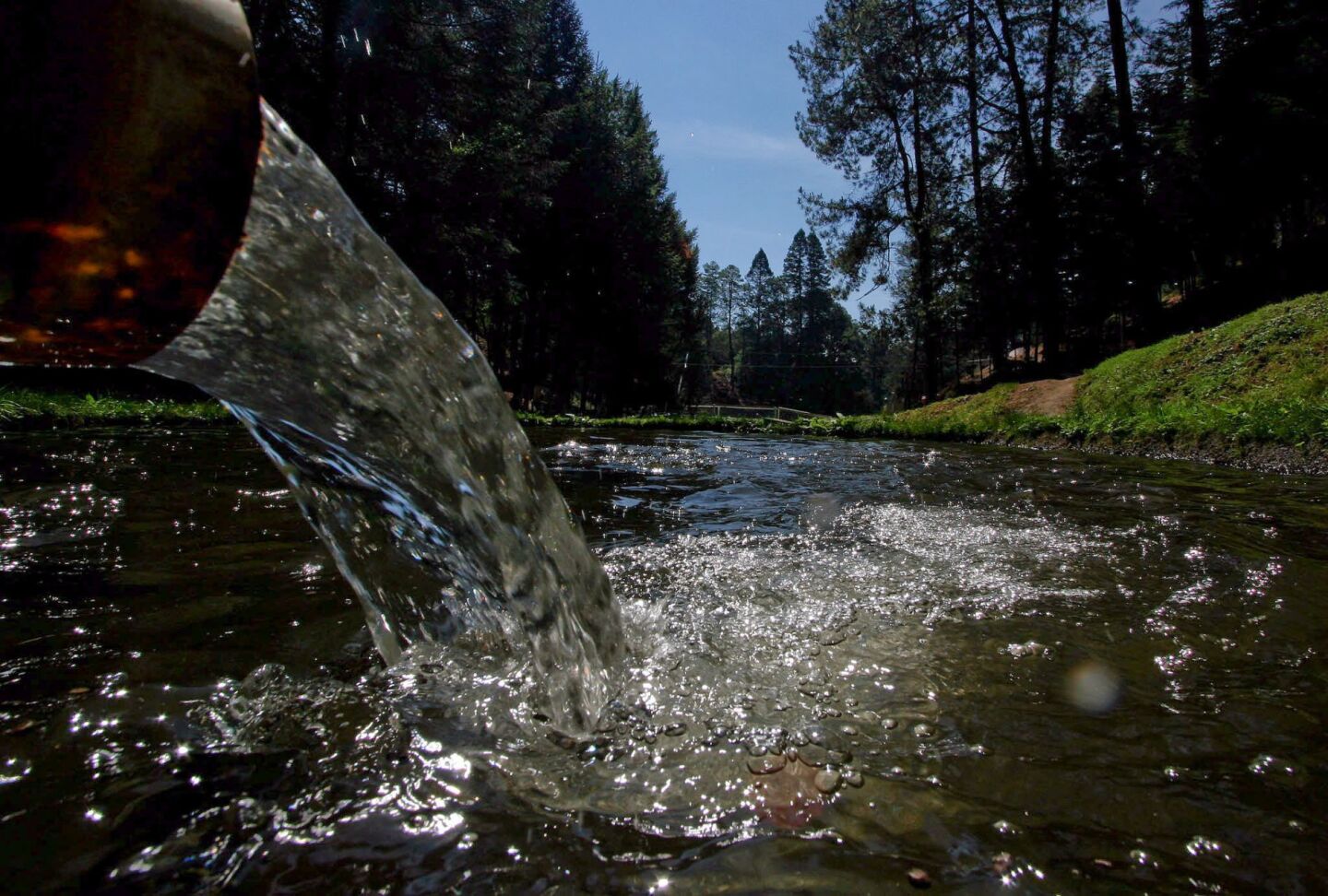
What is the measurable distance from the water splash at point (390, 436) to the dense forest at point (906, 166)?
529 inches

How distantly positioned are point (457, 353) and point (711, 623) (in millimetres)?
1345

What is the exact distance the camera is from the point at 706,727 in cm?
168

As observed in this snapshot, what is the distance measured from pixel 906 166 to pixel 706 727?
85.8 feet

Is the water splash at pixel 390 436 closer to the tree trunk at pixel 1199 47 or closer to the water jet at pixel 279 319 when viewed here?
the water jet at pixel 279 319

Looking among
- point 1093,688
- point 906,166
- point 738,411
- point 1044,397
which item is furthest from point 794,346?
point 1093,688

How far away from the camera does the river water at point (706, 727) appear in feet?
3.81

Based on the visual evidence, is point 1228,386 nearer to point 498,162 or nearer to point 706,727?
point 706,727

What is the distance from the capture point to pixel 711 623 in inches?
96.3

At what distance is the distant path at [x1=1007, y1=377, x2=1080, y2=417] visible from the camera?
12.2 meters

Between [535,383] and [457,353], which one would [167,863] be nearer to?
[457,353]

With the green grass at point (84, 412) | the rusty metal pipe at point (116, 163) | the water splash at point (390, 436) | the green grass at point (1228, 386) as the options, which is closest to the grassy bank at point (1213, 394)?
the green grass at point (1228, 386)

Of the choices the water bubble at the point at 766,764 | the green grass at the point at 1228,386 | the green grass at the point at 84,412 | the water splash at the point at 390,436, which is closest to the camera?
the water splash at the point at 390,436

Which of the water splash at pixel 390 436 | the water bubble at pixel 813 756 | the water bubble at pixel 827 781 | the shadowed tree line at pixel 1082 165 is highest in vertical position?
the shadowed tree line at pixel 1082 165

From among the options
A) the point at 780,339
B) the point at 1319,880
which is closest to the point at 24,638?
the point at 1319,880
